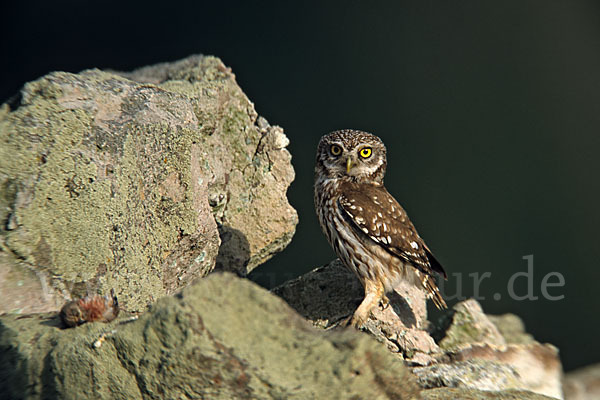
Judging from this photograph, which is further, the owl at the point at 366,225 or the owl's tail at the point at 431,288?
the owl's tail at the point at 431,288

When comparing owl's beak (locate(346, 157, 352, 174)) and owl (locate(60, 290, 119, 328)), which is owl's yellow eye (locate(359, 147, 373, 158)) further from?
owl (locate(60, 290, 119, 328))

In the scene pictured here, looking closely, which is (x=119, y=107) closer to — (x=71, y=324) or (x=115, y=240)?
(x=115, y=240)

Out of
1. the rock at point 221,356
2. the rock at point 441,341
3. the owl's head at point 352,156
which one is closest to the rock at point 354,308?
the rock at point 441,341

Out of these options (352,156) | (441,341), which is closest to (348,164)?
(352,156)

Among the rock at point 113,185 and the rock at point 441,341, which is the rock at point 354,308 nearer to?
the rock at point 441,341

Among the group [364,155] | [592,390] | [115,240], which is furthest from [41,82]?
[592,390]

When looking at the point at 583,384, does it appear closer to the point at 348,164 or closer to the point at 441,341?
the point at 441,341

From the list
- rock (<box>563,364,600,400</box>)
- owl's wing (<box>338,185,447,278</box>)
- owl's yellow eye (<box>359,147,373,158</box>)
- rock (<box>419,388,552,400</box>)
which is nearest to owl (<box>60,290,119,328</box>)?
rock (<box>419,388,552,400</box>)

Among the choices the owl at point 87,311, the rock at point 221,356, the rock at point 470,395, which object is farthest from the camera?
the rock at point 470,395
